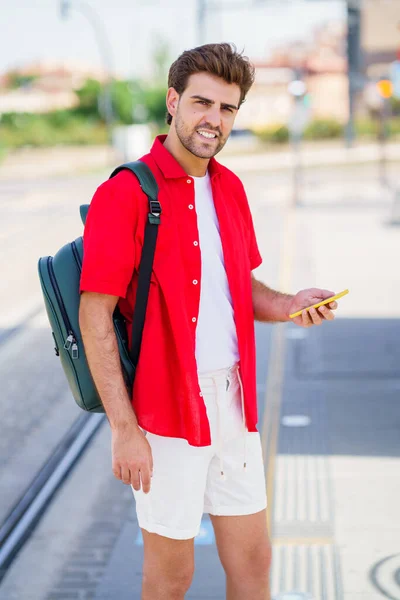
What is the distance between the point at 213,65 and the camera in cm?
241

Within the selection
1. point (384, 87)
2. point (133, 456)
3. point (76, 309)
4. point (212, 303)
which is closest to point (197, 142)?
point (212, 303)

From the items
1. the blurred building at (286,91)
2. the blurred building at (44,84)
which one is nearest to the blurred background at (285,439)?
the blurred building at (44,84)

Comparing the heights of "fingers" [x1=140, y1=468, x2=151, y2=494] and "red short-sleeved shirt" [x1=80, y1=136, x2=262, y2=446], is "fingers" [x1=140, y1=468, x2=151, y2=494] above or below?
below

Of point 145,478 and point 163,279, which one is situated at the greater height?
point 163,279

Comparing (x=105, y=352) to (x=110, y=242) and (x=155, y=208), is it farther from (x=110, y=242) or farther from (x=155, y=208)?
(x=155, y=208)

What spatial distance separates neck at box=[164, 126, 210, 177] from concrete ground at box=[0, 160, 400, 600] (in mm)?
1832

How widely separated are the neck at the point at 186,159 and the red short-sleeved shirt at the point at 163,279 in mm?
35

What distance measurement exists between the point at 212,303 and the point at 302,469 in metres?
2.67

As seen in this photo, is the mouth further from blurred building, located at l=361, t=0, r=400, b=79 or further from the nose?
blurred building, located at l=361, t=0, r=400, b=79

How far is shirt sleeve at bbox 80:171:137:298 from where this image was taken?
91.5 inches

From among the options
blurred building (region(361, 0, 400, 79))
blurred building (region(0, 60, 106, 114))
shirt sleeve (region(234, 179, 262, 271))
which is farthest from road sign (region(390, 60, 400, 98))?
blurred building (region(0, 60, 106, 114))

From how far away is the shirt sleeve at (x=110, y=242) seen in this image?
2324mm

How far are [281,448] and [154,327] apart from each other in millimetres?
3060

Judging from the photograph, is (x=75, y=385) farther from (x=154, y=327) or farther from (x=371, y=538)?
(x=371, y=538)
